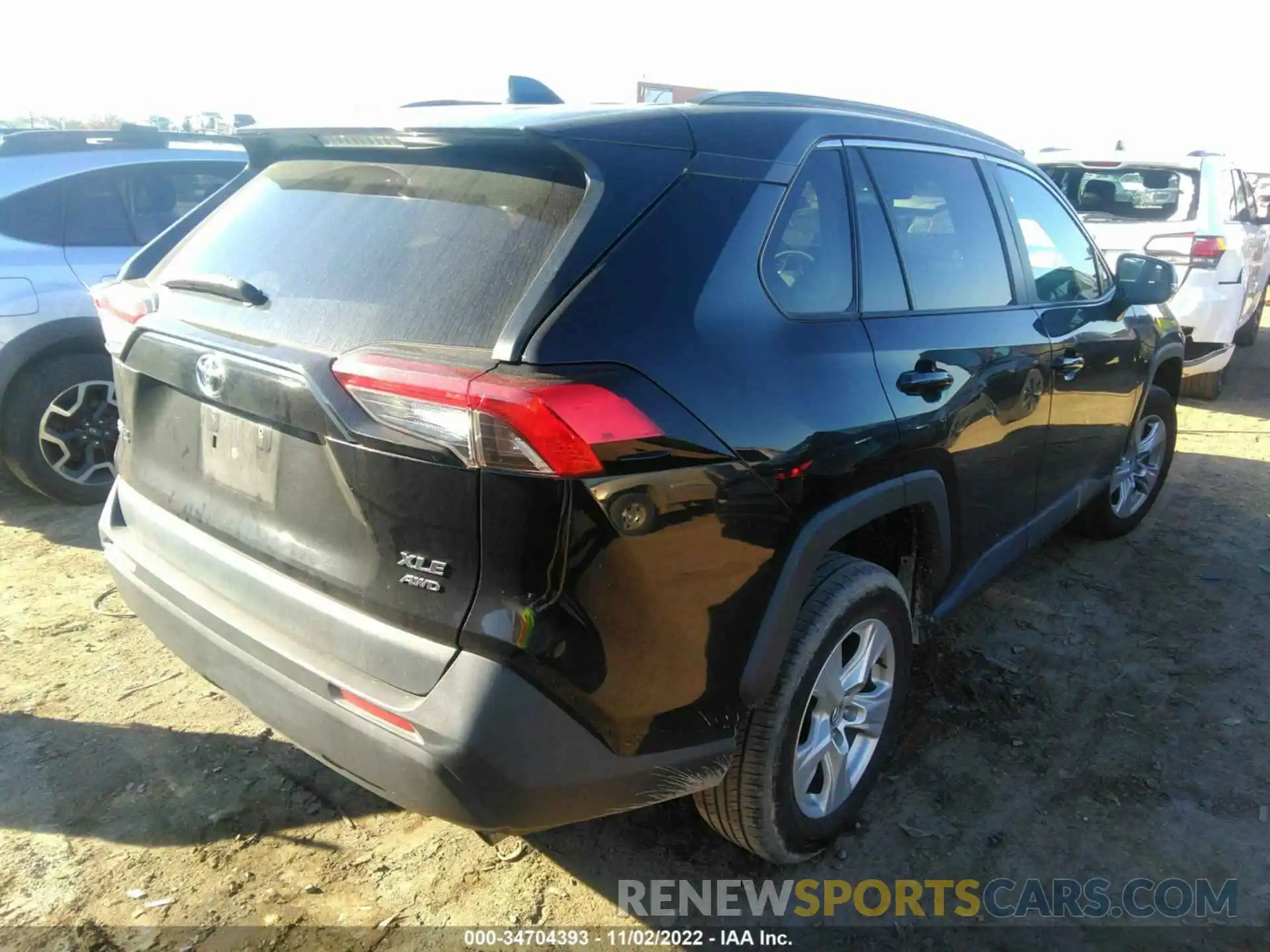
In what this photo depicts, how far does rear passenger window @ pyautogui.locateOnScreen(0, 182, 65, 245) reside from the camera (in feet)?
14.9

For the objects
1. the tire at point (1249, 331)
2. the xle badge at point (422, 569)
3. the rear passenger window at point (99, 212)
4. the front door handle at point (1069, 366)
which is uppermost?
the rear passenger window at point (99, 212)

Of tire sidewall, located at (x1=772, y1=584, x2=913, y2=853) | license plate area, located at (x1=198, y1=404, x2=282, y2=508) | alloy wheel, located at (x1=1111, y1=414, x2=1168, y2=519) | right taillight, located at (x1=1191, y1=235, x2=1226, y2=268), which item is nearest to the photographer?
license plate area, located at (x1=198, y1=404, x2=282, y2=508)

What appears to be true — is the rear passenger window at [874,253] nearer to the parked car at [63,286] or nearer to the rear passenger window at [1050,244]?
the rear passenger window at [1050,244]

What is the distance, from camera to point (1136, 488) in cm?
479

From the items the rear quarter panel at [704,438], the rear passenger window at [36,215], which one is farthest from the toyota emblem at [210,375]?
the rear passenger window at [36,215]

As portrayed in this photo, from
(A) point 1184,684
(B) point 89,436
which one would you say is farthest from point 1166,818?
(B) point 89,436

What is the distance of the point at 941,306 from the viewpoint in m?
2.75

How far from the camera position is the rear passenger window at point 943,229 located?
2.67 m

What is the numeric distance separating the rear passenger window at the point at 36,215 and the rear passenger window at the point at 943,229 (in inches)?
161

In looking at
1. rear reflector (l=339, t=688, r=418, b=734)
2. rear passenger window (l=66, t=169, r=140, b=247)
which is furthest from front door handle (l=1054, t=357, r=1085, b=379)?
rear passenger window (l=66, t=169, r=140, b=247)

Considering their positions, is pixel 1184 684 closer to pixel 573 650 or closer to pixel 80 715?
pixel 573 650

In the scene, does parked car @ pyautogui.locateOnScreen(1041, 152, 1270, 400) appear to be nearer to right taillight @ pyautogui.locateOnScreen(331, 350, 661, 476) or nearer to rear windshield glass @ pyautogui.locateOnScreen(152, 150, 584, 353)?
rear windshield glass @ pyautogui.locateOnScreen(152, 150, 584, 353)

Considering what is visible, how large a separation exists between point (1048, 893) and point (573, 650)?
163 cm

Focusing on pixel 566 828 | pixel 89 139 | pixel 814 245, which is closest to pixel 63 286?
pixel 89 139
